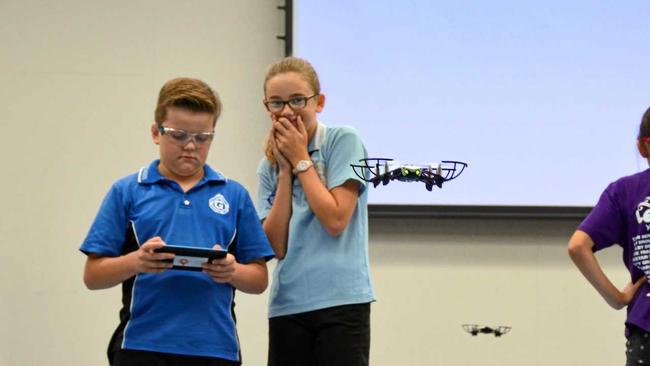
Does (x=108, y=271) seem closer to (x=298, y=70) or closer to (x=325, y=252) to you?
(x=325, y=252)

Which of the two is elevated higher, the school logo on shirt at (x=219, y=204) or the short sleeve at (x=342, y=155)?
the short sleeve at (x=342, y=155)

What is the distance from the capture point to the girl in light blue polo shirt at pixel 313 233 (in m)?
2.16

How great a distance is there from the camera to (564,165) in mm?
3490

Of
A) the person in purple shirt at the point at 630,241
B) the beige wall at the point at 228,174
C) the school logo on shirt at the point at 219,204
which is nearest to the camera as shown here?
the school logo on shirt at the point at 219,204

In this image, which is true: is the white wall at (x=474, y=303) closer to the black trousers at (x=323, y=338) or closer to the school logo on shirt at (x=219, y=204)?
the black trousers at (x=323, y=338)

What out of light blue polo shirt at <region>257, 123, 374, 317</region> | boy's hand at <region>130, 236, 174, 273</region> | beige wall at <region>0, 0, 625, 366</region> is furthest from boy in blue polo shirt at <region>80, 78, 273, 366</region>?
beige wall at <region>0, 0, 625, 366</region>

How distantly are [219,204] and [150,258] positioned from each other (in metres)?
0.29

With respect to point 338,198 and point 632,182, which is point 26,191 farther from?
point 632,182

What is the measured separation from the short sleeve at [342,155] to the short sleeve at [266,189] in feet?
0.60

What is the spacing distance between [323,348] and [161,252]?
1.77 feet

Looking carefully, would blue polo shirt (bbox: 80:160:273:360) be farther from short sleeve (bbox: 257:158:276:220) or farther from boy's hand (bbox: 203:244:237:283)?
short sleeve (bbox: 257:158:276:220)

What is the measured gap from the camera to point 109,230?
200cm

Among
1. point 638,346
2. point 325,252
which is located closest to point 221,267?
point 325,252

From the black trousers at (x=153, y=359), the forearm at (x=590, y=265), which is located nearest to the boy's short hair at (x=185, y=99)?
the black trousers at (x=153, y=359)
